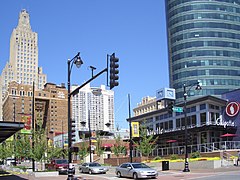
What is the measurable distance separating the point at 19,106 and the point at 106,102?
116 ft

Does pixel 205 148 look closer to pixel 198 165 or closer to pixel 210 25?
pixel 198 165

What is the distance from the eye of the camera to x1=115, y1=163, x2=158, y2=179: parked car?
Result: 96.1 feet

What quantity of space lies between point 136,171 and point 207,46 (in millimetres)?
89904

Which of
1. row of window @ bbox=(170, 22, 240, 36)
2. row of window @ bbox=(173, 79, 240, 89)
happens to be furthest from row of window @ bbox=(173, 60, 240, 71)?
row of window @ bbox=(170, 22, 240, 36)

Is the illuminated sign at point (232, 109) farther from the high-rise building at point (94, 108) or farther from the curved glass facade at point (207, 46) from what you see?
the high-rise building at point (94, 108)

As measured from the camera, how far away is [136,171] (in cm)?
2980

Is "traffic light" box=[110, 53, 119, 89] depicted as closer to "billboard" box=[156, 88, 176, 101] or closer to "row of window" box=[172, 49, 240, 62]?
"billboard" box=[156, 88, 176, 101]

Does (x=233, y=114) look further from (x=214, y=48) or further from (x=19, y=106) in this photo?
(x=19, y=106)

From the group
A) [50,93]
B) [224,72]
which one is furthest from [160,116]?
[50,93]

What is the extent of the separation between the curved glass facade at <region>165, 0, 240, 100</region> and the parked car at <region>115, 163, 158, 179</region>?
8250cm

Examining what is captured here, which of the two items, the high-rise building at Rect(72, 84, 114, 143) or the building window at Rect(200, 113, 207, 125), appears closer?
the building window at Rect(200, 113, 207, 125)

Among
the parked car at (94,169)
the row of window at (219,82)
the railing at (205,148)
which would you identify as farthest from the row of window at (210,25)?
the parked car at (94,169)

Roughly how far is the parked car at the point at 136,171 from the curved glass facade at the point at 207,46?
82500mm

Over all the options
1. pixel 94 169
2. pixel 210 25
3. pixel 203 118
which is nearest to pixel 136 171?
pixel 94 169
